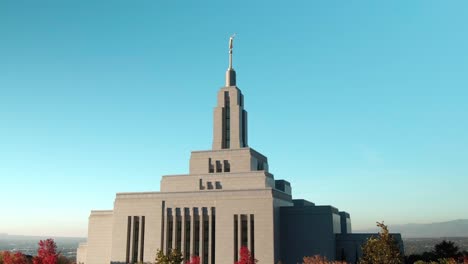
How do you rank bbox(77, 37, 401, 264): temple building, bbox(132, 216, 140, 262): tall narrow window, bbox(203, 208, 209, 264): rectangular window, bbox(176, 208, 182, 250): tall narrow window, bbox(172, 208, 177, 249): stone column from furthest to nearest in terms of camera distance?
bbox(132, 216, 140, 262): tall narrow window
bbox(176, 208, 182, 250): tall narrow window
bbox(172, 208, 177, 249): stone column
bbox(203, 208, 209, 264): rectangular window
bbox(77, 37, 401, 264): temple building

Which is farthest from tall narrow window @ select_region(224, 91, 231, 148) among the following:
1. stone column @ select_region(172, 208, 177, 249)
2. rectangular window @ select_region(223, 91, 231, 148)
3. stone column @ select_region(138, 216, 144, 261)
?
stone column @ select_region(138, 216, 144, 261)

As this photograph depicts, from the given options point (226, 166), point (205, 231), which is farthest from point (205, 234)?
point (226, 166)

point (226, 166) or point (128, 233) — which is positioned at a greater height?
point (226, 166)

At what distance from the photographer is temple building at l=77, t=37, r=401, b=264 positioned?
198ft

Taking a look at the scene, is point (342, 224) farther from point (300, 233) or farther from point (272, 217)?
point (272, 217)

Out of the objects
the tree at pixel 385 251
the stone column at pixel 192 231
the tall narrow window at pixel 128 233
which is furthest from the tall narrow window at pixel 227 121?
the tree at pixel 385 251

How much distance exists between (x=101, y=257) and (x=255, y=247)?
26.1m

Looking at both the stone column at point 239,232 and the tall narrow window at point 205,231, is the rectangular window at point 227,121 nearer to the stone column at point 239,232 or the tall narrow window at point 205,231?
the tall narrow window at point 205,231

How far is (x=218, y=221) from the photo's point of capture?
6141cm

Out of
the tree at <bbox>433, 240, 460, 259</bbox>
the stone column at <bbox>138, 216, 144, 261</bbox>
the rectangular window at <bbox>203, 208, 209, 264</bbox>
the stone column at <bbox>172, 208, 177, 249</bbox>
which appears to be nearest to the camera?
the rectangular window at <bbox>203, 208, 209, 264</bbox>

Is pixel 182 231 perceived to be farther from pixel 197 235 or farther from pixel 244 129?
pixel 244 129

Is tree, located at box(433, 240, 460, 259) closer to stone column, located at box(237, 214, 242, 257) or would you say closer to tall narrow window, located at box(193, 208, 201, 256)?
stone column, located at box(237, 214, 242, 257)

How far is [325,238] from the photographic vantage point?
6238 cm

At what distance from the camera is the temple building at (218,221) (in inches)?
2375
